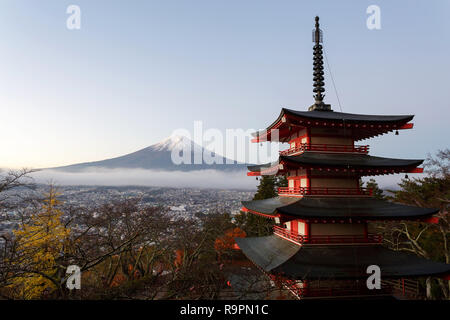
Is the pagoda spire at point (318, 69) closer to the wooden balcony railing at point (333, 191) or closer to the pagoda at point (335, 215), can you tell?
the pagoda at point (335, 215)

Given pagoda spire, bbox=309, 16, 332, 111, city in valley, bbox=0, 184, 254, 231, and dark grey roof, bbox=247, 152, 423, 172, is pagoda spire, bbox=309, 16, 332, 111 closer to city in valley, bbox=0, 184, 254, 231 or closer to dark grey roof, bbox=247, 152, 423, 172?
dark grey roof, bbox=247, 152, 423, 172

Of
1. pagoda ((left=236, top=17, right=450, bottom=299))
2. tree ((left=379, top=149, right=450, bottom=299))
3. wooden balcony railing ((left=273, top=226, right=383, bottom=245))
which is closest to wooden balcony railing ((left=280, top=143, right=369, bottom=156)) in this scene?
pagoda ((left=236, top=17, right=450, bottom=299))

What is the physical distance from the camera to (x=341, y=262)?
1029cm

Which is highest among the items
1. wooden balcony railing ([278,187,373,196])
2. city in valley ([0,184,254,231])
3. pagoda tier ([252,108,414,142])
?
pagoda tier ([252,108,414,142])

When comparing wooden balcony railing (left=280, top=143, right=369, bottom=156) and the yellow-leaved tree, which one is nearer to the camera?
wooden balcony railing (left=280, top=143, right=369, bottom=156)

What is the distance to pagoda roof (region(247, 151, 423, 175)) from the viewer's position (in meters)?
10.9

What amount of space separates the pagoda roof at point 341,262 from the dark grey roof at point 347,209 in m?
1.71

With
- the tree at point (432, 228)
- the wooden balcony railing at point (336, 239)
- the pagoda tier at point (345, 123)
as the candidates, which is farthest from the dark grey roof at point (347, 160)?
the tree at point (432, 228)

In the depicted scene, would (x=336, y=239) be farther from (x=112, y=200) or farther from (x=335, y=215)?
(x=112, y=200)

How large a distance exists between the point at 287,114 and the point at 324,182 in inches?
155

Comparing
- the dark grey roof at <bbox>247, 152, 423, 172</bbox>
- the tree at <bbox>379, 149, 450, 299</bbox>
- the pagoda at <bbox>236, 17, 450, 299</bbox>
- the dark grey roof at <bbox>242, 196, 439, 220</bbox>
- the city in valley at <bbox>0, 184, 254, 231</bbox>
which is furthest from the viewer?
the tree at <bbox>379, 149, 450, 299</bbox>

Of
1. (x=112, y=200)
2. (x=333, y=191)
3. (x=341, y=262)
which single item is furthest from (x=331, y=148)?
(x=112, y=200)

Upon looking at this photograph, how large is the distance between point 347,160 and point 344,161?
308mm

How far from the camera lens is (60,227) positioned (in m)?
17.4
